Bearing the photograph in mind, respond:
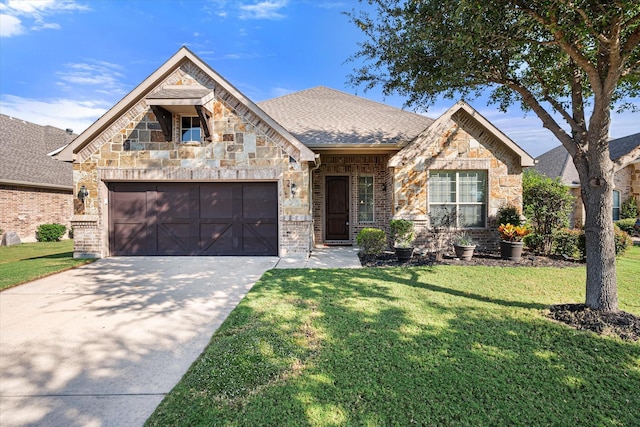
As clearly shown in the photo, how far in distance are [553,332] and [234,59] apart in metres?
13.6

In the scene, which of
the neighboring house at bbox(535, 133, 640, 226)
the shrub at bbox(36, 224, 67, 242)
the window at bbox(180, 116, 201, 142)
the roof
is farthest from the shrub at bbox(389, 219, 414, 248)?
the shrub at bbox(36, 224, 67, 242)

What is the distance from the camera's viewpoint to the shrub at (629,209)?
1531 cm

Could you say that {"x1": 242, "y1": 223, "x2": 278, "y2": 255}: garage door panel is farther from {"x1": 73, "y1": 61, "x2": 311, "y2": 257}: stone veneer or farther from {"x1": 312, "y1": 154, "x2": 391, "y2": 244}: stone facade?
{"x1": 312, "y1": 154, "x2": 391, "y2": 244}: stone facade

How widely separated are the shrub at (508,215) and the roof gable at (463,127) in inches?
56.9

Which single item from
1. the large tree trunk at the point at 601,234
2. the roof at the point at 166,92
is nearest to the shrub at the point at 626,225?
the large tree trunk at the point at 601,234

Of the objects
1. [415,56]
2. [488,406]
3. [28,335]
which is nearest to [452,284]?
[488,406]

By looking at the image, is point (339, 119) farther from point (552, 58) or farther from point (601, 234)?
point (601, 234)

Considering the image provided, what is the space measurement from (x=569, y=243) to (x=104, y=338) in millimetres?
11354

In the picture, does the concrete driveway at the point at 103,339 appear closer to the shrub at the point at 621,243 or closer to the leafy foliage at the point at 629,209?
the shrub at the point at 621,243

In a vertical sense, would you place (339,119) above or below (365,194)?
above

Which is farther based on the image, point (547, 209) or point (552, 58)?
point (547, 209)

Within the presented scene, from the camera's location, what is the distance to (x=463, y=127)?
31.7 feet

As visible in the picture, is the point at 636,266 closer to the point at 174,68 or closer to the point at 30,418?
the point at 30,418

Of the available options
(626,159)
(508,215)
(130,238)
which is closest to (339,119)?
(508,215)
